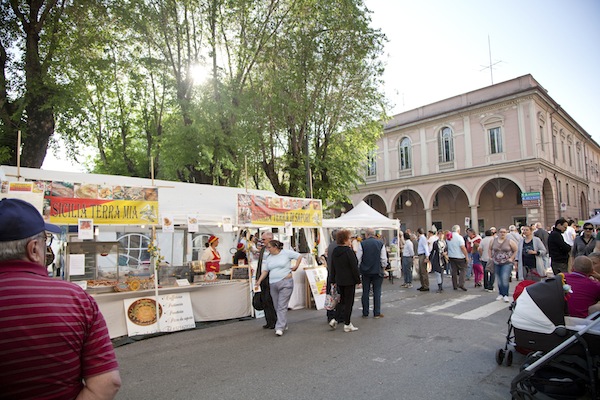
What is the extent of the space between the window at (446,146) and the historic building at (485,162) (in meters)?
0.08

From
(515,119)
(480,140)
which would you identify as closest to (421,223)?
(480,140)

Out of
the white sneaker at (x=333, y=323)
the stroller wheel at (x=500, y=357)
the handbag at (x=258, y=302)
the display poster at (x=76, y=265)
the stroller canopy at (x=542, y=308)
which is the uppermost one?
the display poster at (x=76, y=265)

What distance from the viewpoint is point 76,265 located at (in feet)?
23.2

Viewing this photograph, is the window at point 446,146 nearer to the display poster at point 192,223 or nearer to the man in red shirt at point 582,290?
the display poster at point 192,223

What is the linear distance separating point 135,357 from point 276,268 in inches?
107

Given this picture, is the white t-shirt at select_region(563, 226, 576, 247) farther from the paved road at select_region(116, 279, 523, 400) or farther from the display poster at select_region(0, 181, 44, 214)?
the display poster at select_region(0, 181, 44, 214)

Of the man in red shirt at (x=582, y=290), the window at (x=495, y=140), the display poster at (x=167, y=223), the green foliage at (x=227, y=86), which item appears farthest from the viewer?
the window at (x=495, y=140)

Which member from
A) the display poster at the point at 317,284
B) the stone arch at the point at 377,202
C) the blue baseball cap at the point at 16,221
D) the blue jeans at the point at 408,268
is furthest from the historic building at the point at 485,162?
the blue baseball cap at the point at 16,221

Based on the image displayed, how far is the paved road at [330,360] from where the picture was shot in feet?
14.3

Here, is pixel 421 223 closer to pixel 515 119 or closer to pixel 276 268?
pixel 515 119

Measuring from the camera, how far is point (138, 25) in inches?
572

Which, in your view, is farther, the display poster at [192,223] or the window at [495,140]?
the window at [495,140]

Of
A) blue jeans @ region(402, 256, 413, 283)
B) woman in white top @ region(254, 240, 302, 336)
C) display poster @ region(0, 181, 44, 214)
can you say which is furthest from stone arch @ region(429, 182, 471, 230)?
display poster @ region(0, 181, 44, 214)

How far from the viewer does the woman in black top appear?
282 inches
